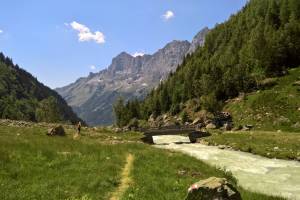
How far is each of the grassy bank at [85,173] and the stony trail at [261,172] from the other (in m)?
3.39

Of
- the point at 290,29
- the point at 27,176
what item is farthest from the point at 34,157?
the point at 290,29

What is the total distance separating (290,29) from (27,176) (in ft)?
425

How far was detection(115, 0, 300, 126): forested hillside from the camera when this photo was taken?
129875mm

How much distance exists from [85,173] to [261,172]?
60.6 ft

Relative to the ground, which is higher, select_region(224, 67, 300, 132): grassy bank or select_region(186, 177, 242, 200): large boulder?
select_region(224, 67, 300, 132): grassy bank

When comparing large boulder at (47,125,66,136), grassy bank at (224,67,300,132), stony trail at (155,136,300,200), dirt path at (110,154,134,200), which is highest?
grassy bank at (224,67,300,132)

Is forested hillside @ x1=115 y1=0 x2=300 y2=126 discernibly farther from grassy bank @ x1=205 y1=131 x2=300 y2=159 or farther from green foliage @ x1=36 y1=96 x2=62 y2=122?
grassy bank @ x1=205 y1=131 x2=300 y2=159

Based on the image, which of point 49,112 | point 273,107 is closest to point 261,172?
point 273,107

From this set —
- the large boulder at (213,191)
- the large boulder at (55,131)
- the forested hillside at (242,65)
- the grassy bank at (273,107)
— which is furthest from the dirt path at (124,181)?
the forested hillside at (242,65)

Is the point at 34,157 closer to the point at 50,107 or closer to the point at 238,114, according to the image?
the point at 238,114

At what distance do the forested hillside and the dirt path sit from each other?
292ft

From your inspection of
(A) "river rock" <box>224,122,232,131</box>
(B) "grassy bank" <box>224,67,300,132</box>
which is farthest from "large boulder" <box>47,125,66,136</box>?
(A) "river rock" <box>224,122,232,131</box>

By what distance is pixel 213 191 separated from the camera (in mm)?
17625

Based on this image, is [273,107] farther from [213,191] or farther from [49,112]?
[213,191]
